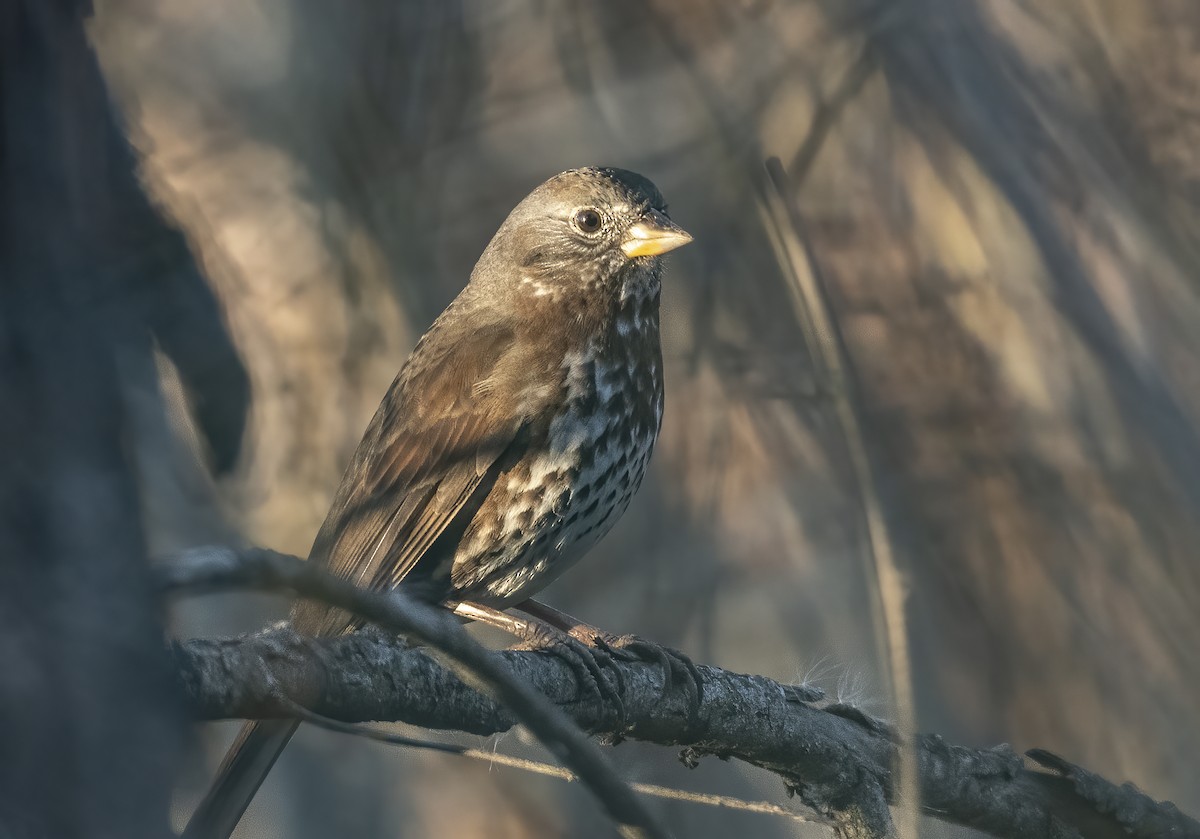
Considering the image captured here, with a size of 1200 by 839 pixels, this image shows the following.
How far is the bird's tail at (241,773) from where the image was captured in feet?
10.4

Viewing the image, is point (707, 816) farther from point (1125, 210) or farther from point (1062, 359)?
point (1125, 210)

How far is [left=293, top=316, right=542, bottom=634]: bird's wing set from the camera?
3.77 metres

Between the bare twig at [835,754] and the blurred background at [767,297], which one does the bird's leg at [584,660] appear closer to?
the bare twig at [835,754]

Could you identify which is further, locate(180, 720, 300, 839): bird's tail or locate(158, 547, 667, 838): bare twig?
locate(180, 720, 300, 839): bird's tail

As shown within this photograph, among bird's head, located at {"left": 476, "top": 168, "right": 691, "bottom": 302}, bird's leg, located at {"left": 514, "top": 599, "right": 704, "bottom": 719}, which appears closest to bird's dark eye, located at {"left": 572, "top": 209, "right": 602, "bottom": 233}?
bird's head, located at {"left": 476, "top": 168, "right": 691, "bottom": 302}

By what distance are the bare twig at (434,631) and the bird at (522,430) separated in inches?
58.4

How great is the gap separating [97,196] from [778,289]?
5159 millimetres

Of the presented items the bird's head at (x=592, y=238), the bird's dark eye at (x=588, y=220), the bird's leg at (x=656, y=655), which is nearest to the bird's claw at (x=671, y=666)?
the bird's leg at (x=656, y=655)

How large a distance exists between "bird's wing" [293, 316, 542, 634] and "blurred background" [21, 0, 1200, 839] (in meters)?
1.58

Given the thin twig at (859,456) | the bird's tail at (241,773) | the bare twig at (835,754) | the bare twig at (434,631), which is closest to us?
the bare twig at (434,631)

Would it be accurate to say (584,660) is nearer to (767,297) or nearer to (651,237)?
(651,237)

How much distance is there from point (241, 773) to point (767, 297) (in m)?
3.85

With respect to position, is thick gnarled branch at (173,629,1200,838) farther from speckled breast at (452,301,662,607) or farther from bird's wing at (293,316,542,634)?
bird's wing at (293,316,542,634)

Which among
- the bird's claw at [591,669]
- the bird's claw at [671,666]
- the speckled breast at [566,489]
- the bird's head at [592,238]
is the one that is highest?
the bird's head at [592,238]
